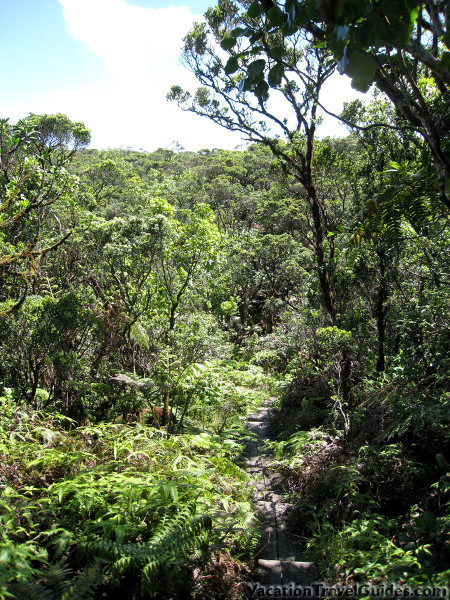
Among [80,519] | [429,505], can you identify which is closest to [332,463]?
[429,505]

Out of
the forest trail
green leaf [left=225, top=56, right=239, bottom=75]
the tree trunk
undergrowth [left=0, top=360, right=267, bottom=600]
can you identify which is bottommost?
the forest trail

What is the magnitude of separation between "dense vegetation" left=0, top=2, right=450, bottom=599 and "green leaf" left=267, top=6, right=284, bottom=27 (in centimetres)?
4

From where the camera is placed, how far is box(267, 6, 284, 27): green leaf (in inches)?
58.3

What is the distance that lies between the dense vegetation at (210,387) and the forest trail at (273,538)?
0.56 feet

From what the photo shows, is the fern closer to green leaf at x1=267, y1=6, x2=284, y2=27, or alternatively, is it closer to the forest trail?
the forest trail

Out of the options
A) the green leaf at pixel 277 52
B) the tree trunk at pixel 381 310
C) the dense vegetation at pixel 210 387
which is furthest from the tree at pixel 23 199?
the tree trunk at pixel 381 310

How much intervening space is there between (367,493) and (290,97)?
21.7 ft

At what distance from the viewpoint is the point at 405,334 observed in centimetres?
587

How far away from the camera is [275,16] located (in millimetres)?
1502

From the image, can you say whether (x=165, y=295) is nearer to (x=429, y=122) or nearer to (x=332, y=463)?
(x=332, y=463)

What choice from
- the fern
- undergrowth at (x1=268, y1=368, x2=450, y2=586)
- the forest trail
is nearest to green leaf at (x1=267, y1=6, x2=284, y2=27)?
undergrowth at (x1=268, y1=368, x2=450, y2=586)

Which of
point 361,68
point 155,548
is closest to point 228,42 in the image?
point 361,68

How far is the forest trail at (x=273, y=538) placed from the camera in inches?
132

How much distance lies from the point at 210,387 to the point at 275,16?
4909 mm
